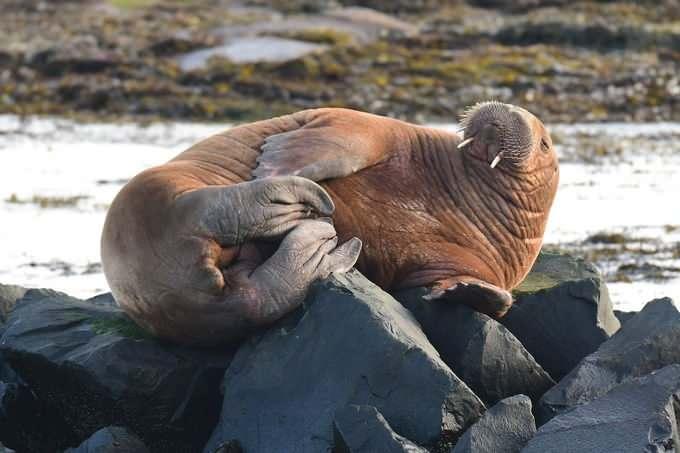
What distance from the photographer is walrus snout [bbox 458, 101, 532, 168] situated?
6988 mm

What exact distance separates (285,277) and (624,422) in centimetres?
174

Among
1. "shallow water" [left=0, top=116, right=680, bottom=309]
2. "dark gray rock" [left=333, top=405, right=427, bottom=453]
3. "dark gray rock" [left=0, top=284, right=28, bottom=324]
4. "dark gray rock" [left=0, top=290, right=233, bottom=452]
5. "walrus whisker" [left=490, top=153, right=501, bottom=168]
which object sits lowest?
"shallow water" [left=0, top=116, right=680, bottom=309]

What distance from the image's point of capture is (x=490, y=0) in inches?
1624

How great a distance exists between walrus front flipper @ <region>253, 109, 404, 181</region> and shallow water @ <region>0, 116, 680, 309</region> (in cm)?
330

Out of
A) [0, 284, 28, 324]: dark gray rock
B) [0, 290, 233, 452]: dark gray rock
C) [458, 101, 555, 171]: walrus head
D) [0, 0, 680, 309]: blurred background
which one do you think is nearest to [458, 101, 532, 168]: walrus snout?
[458, 101, 555, 171]: walrus head

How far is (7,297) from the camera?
26.8 feet

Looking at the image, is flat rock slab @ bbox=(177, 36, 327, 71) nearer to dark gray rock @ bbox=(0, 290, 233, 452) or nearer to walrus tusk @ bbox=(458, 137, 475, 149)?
walrus tusk @ bbox=(458, 137, 475, 149)

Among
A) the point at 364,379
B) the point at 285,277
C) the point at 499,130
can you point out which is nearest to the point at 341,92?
the point at 499,130

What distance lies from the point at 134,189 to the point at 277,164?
0.72 metres

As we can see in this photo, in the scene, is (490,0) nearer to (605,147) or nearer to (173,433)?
(605,147)

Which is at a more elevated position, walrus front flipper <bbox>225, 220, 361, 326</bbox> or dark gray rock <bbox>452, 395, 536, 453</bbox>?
walrus front flipper <bbox>225, 220, 361, 326</bbox>

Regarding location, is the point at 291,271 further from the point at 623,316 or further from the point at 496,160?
the point at 623,316

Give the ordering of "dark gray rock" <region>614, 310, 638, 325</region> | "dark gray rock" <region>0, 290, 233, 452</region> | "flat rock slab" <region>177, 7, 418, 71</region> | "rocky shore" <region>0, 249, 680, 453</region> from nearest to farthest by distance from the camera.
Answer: "rocky shore" <region>0, 249, 680, 453</region>
"dark gray rock" <region>0, 290, 233, 452</region>
"dark gray rock" <region>614, 310, 638, 325</region>
"flat rock slab" <region>177, 7, 418, 71</region>

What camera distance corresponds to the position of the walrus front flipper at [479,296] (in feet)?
20.7
